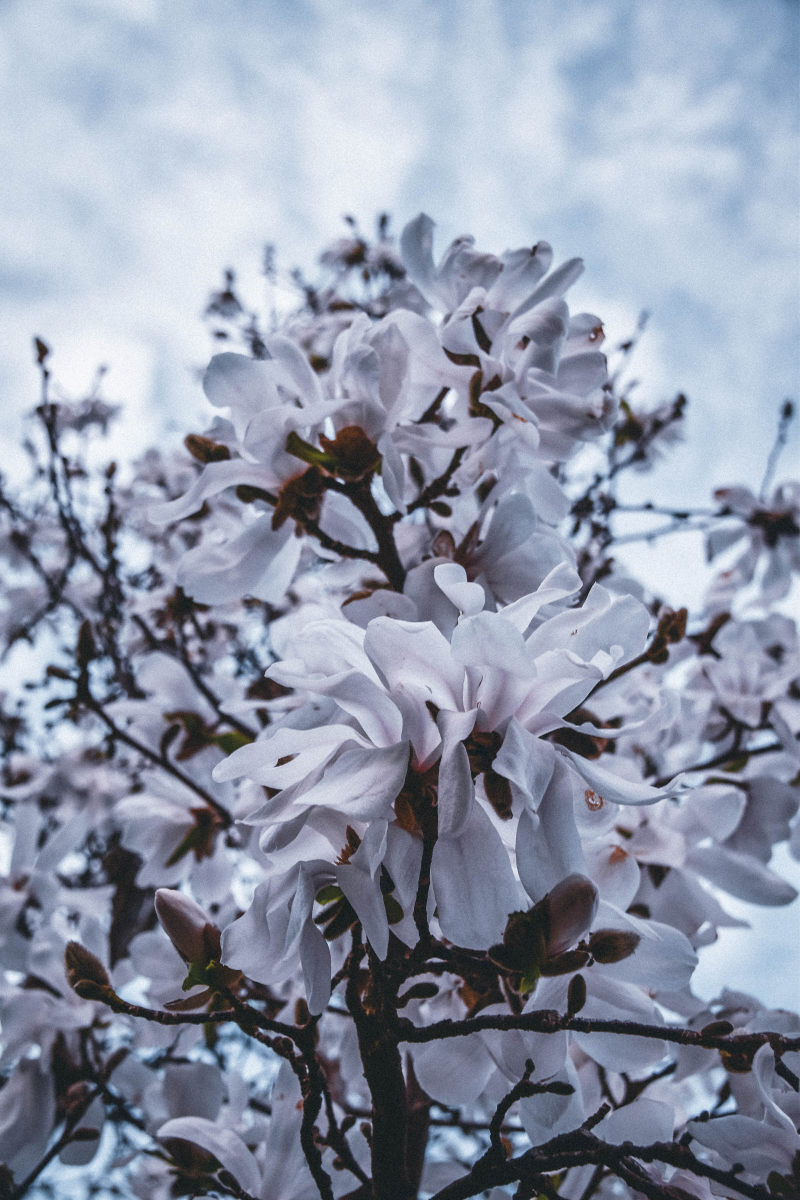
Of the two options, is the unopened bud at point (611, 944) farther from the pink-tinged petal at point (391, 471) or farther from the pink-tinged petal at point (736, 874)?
the pink-tinged petal at point (736, 874)

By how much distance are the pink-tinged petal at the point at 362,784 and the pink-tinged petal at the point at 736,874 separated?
77cm

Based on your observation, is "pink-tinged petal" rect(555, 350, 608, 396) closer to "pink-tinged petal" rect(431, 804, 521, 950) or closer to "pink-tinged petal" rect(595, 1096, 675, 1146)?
"pink-tinged petal" rect(431, 804, 521, 950)

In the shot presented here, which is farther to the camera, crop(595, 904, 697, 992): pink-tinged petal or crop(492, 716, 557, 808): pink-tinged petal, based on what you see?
crop(595, 904, 697, 992): pink-tinged petal

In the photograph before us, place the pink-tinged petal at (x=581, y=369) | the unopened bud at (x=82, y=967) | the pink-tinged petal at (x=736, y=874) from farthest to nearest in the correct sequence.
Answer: the pink-tinged petal at (x=736, y=874), the pink-tinged petal at (x=581, y=369), the unopened bud at (x=82, y=967)

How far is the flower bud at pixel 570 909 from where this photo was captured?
0.55 meters

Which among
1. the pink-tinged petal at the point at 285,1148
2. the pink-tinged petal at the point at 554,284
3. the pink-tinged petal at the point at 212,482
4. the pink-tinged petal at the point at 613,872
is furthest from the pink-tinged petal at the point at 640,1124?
the pink-tinged petal at the point at 554,284

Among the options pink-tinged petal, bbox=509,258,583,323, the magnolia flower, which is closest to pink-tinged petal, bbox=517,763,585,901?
pink-tinged petal, bbox=509,258,583,323

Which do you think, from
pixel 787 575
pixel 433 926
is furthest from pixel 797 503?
pixel 433 926

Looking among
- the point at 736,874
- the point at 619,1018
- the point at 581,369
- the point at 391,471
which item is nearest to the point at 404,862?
the point at 619,1018

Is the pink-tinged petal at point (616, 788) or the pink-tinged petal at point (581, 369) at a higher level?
the pink-tinged petal at point (581, 369)

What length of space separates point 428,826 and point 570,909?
0.12 m

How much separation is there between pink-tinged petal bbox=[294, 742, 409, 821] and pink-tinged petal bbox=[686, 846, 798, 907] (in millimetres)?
767

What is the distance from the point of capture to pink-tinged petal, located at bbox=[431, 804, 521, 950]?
58 centimetres

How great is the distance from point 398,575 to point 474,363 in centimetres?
27
